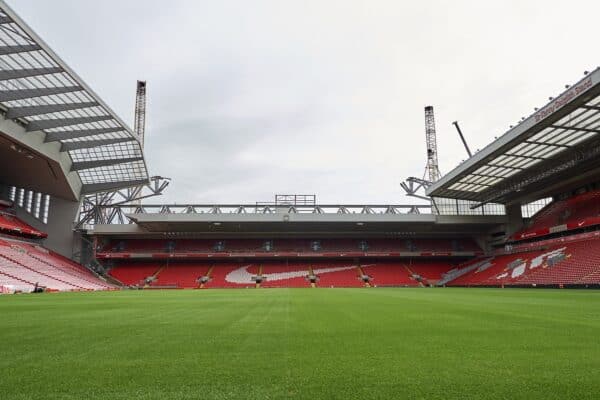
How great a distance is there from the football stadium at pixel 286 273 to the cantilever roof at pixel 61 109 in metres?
0.15

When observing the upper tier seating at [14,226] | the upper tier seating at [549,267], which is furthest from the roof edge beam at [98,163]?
the upper tier seating at [549,267]

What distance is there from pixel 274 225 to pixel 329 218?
751 centimetres

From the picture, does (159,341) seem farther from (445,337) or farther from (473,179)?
(473,179)

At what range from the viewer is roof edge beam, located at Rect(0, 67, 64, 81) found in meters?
26.5

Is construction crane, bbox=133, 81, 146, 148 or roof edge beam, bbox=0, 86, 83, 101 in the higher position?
construction crane, bbox=133, 81, 146, 148

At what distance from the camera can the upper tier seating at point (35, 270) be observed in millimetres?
32466

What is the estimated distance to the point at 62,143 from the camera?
1603 inches

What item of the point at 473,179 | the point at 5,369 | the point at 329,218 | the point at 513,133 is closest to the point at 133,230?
the point at 329,218

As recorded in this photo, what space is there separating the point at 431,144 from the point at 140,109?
182 ft

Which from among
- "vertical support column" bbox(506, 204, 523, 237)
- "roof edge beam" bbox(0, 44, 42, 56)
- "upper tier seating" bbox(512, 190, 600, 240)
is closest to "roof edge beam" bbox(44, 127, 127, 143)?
"roof edge beam" bbox(0, 44, 42, 56)

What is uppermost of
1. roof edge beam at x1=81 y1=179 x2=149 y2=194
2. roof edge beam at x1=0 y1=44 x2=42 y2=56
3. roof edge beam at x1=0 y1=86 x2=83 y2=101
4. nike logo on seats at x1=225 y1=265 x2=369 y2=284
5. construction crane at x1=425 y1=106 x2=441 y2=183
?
construction crane at x1=425 y1=106 x2=441 y2=183

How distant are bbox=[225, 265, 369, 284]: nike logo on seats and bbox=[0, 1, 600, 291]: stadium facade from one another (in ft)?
0.87

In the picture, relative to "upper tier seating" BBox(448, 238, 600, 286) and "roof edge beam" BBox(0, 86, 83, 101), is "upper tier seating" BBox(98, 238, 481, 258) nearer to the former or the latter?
"upper tier seating" BBox(448, 238, 600, 286)

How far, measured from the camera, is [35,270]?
121 ft
